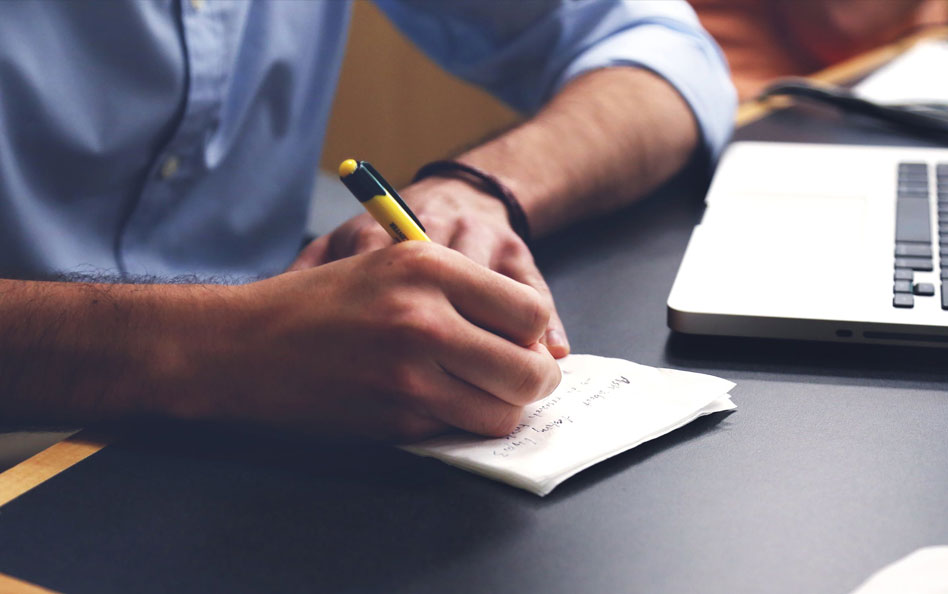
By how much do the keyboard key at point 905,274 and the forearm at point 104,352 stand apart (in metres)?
0.38

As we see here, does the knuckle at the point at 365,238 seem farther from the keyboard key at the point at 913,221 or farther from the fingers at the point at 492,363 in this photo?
the keyboard key at the point at 913,221

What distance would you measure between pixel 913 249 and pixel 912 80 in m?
0.62

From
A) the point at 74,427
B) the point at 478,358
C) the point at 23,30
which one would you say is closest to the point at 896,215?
the point at 478,358

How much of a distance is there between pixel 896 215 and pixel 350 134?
198 cm

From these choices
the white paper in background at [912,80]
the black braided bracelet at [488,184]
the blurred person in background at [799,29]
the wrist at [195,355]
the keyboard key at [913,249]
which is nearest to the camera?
the wrist at [195,355]

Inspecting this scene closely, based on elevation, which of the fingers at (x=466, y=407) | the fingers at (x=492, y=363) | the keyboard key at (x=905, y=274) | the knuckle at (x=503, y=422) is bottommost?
the keyboard key at (x=905, y=274)

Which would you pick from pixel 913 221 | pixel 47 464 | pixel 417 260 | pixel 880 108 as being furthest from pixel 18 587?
pixel 880 108

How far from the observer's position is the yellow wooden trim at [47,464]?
1.34 ft

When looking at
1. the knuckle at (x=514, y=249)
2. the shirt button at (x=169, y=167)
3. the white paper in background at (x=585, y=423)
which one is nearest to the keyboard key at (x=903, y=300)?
the white paper in background at (x=585, y=423)

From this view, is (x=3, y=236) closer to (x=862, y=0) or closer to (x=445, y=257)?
A: (x=445, y=257)

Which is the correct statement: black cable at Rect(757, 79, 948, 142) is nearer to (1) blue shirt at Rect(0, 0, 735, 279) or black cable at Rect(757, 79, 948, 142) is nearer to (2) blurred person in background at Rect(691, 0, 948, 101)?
(1) blue shirt at Rect(0, 0, 735, 279)

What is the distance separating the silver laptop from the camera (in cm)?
49

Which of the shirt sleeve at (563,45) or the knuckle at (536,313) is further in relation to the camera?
the shirt sleeve at (563,45)

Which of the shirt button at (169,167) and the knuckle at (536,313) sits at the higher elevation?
the knuckle at (536,313)
